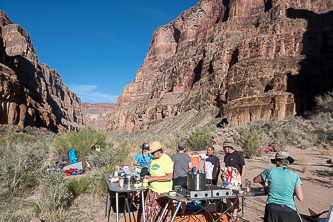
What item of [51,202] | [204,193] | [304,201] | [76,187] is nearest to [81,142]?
[76,187]

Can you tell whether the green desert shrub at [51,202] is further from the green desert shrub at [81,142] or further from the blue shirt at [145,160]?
the green desert shrub at [81,142]

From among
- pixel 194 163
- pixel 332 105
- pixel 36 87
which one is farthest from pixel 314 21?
pixel 36 87

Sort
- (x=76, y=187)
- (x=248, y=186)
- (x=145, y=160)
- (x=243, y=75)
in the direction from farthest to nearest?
1. (x=243, y=75)
2. (x=145, y=160)
3. (x=76, y=187)
4. (x=248, y=186)

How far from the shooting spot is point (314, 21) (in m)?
39.3

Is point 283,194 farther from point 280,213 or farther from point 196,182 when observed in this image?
point 196,182

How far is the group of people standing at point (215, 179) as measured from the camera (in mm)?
3283

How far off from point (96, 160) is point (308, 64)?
35.3 m

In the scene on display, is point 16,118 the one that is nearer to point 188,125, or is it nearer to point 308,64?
point 188,125

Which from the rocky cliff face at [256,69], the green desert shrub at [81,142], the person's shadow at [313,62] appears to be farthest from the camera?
the rocky cliff face at [256,69]

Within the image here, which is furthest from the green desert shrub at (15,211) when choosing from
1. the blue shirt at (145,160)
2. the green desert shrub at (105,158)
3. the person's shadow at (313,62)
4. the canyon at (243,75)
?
the person's shadow at (313,62)

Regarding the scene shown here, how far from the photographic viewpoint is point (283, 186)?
330cm

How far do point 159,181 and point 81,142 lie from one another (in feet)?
29.9

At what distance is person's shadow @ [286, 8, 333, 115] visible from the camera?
3037 cm

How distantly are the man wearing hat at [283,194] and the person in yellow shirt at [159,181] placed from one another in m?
1.63
